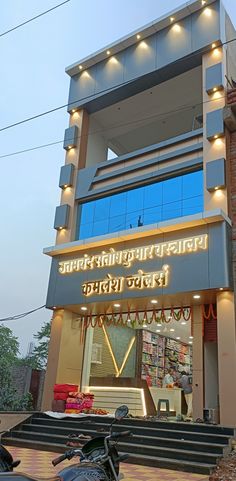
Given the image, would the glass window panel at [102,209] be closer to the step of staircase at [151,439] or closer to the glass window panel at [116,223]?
the glass window panel at [116,223]

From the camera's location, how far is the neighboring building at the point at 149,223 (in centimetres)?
971

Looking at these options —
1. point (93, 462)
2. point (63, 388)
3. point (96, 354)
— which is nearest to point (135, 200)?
point (96, 354)

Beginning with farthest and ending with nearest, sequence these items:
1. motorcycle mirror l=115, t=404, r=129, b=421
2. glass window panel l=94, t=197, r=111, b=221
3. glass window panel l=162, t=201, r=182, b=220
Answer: glass window panel l=94, t=197, r=111, b=221, glass window panel l=162, t=201, r=182, b=220, motorcycle mirror l=115, t=404, r=129, b=421

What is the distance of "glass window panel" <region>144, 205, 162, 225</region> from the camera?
11.1 meters

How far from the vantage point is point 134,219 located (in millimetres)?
11555

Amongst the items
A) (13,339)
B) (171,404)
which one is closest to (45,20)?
(171,404)

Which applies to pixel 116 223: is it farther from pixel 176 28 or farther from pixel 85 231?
pixel 176 28

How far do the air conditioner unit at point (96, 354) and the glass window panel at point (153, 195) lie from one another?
463cm

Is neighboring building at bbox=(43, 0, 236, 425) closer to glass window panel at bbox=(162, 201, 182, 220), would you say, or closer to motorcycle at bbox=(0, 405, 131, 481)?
glass window panel at bbox=(162, 201, 182, 220)

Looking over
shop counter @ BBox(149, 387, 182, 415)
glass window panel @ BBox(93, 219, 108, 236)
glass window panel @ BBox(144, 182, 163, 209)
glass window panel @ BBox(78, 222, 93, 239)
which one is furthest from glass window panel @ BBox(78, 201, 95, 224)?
shop counter @ BBox(149, 387, 182, 415)

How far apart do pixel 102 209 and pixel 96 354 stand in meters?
4.42

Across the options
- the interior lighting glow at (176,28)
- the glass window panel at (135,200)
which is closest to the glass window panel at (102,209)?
the glass window panel at (135,200)

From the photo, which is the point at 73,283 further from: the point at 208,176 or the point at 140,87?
the point at 140,87

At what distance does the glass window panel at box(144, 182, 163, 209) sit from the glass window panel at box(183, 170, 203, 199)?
76 cm
